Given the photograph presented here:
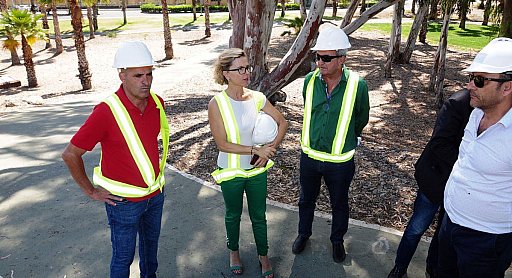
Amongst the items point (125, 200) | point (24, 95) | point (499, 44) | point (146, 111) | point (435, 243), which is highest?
point (499, 44)

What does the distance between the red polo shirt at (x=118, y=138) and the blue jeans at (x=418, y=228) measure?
2229 millimetres

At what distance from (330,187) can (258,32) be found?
19.3 ft

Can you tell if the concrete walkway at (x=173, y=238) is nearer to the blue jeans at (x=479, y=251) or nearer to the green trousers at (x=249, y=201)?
the green trousers at (x=249, y=201)

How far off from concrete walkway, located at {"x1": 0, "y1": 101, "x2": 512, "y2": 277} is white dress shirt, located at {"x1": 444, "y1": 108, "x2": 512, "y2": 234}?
1.39m

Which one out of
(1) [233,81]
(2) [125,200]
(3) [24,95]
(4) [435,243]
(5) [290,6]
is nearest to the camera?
(2) [125,200]

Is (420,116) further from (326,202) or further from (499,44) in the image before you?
(499,44)

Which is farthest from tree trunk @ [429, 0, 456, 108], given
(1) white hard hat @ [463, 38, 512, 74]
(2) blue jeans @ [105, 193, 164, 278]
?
(2) blue jeans @ [105, 193, 164, 278]

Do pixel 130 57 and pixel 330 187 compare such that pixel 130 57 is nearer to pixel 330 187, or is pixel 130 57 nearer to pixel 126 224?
pixel 126 224

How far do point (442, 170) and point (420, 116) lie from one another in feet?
27.2

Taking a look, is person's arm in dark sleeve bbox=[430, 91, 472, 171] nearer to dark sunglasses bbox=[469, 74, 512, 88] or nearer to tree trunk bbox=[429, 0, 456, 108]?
dark sunglasses bbox=[469, 74, 512, 88]

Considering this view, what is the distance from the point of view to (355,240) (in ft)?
14.4

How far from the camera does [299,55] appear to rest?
8.68 metres

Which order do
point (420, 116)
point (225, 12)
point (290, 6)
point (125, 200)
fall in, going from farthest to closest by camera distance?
1. point (290, 6)
2. point (225, 12)
3. point (420, 116)
4. point (125, 200)

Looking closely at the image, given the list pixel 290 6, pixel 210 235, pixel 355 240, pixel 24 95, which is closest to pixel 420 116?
pixel 355 240
